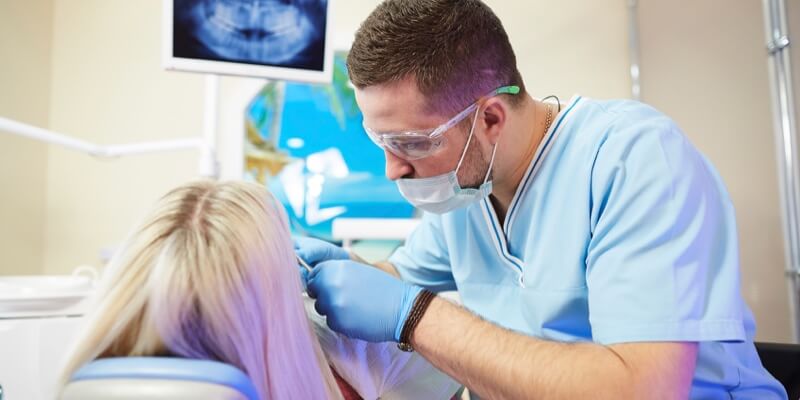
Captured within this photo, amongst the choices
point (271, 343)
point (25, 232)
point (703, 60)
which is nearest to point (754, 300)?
point (703, 60)

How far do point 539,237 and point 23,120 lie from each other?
6.62 feet

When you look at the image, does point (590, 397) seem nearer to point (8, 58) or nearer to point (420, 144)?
point (420, 144)

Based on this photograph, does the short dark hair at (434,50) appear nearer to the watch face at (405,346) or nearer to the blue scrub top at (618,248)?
the blue scrub top at (618,248)

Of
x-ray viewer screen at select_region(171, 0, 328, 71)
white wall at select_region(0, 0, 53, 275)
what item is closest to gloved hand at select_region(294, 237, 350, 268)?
x-ray viewer screen at select_region(171, 0, 328, 71)

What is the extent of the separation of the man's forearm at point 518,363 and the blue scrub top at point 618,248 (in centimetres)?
8

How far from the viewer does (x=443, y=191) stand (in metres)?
1.13

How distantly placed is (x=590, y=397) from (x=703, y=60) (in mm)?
1865

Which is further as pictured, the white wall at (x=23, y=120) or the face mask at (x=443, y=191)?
the white wall at (x=23, y=120)

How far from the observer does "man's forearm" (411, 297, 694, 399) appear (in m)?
0.82

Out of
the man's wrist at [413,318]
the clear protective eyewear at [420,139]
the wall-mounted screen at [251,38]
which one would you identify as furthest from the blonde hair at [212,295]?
the wall-mounted screen at [251,38]

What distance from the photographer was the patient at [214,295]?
25.1 inches

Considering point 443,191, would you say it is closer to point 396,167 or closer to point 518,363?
point 396,167

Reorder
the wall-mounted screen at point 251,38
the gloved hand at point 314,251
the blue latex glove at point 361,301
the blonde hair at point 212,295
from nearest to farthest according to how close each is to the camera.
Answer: the blonde hair at point 212,295 < the blue latex glove at point 361,301 < the gloved hand at point 314,251 < the wall-mounted screen at point 251,38

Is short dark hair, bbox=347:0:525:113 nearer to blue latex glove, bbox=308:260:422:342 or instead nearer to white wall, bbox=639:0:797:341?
blue latex glove, bbox=308:260:422:342
